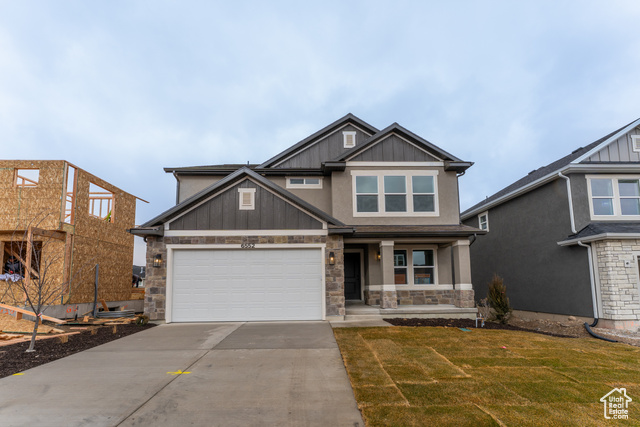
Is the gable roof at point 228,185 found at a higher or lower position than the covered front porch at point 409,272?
higher

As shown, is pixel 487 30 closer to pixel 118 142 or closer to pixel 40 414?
pixel 40 414

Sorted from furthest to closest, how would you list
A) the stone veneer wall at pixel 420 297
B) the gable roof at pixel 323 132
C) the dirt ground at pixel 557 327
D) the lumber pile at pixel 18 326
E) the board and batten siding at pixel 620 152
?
the gable roof at pixel 323 132, the stone veneer wall at pixel 420 297, the board and batten siding at pixel 620 152, the dirt ground at pixel 557 327, the lumber pile at pixel 18 326

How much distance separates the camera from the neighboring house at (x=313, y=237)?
10625 millimetres

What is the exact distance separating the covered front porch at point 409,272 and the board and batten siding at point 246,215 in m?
1.97

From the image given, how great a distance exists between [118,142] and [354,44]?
114 ft

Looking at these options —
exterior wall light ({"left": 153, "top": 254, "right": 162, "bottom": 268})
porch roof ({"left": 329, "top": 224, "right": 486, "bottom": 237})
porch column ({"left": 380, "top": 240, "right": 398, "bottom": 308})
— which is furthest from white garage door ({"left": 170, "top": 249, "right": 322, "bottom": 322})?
porch column ({"left": 380, "top": 240, "right": 398, "bottom": 308})

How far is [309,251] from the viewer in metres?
10.9

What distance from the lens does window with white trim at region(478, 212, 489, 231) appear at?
57.6 feet

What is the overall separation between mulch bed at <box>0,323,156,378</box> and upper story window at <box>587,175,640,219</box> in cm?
1448

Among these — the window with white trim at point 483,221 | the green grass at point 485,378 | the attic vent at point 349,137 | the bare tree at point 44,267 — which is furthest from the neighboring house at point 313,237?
the window with white trim at point 483,221

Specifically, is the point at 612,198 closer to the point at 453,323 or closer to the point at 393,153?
the point at 453,323

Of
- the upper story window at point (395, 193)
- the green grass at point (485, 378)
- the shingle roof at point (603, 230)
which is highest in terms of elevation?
the upper story window at point (395, 193)

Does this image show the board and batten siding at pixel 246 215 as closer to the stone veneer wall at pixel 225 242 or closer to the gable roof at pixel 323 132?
the stone veneer wall at pixel 225 242

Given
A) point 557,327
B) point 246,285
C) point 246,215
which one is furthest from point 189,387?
point 557,327
